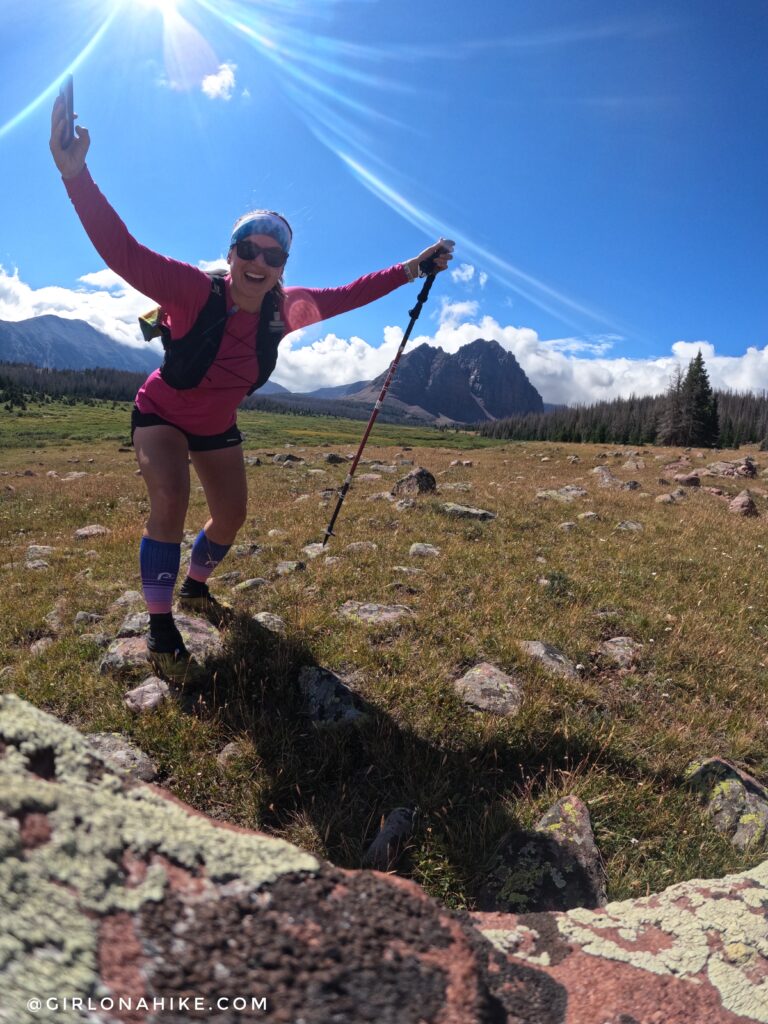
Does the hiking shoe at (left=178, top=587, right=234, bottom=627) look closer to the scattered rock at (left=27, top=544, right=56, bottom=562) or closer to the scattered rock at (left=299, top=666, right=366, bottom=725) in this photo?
the scattered rock at (left=299, top=666, right=366, bottom=725)

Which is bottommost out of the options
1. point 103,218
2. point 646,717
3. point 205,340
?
point 646,717

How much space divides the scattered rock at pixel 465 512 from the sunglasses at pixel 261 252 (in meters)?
7.64

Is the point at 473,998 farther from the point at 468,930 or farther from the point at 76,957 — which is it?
the point at 76,957

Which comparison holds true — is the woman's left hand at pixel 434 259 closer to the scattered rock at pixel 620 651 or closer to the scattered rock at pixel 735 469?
the scattered rock at pixel 620 651

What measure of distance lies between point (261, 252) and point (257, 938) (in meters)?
4.63

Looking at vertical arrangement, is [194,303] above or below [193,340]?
above

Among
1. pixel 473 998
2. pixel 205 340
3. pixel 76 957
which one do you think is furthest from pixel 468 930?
pixel 205 340

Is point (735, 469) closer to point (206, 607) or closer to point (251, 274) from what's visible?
point (206, 607)

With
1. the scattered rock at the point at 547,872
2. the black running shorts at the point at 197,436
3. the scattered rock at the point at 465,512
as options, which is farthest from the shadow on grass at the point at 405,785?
the scattered rock at the point at 465,512

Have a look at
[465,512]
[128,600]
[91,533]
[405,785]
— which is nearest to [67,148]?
[128,600]

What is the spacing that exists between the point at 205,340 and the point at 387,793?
3.82 m

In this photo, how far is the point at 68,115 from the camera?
3449 millimetres

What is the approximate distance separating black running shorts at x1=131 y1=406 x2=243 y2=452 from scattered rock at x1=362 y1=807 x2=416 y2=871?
3597mm

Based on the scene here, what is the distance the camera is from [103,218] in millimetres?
3607
